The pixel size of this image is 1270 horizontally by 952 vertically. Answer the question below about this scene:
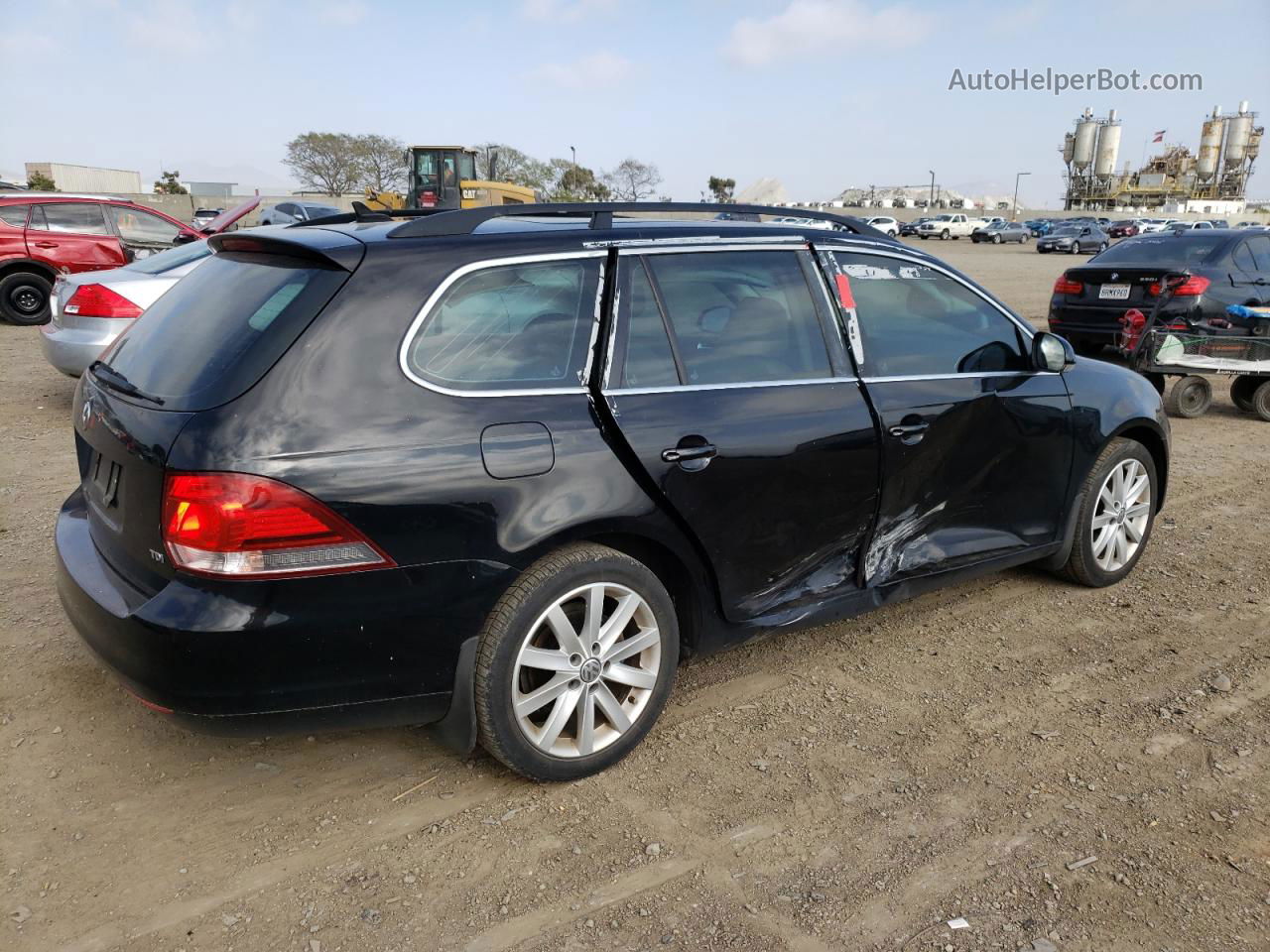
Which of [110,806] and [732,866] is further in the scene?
[110,806]

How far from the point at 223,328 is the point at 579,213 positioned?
1.27m

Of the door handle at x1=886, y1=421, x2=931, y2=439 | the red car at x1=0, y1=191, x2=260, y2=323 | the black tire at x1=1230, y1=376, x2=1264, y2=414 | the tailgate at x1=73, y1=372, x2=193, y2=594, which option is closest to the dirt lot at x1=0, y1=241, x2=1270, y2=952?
the tailgate at x1=73, y1=372, x2=193, y2=594

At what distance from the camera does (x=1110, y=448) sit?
178 inches

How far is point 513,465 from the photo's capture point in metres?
2.77

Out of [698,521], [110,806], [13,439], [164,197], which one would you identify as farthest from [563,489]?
[164,197]

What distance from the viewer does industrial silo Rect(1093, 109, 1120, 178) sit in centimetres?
11519

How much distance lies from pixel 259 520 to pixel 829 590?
6.62ft

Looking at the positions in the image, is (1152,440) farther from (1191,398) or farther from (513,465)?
(1191,398)

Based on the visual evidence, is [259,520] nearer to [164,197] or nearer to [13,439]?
[13,439]

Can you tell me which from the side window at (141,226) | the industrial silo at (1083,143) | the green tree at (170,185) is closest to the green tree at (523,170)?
the green tree at (170,185)

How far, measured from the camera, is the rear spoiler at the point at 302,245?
2773 millimetres

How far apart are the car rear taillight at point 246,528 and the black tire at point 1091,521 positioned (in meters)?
3.38

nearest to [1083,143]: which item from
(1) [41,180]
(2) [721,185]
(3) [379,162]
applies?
(2) [721,185]

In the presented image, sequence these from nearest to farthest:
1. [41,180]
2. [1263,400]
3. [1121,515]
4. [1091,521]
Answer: [1091,521] < [1121,515] < [1263,400] < [41,180]
